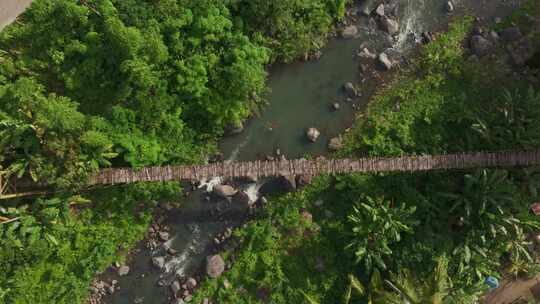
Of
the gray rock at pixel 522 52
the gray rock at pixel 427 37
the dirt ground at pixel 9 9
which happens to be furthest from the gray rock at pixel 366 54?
the dirt ground at pixel 9 9

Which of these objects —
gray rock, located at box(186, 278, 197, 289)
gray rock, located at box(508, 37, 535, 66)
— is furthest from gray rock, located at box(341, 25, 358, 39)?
gray rock, located at box(186, 278, 197, 289)

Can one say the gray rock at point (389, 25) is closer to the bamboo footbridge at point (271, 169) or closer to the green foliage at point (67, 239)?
the bamboo footbridge at point (271, 169)

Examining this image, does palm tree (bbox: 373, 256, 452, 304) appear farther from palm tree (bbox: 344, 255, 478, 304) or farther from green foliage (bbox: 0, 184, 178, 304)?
green foliage (bbox: 0, 184, 178, 304)

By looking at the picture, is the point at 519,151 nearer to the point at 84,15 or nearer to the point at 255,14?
the point at 255,14

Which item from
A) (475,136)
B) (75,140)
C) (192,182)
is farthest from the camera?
(192,182)

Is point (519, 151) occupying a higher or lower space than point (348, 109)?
lower

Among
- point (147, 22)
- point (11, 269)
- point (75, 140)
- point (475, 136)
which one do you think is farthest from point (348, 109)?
point (11, 269)

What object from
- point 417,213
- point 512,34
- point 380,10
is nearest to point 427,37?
point 380,10
